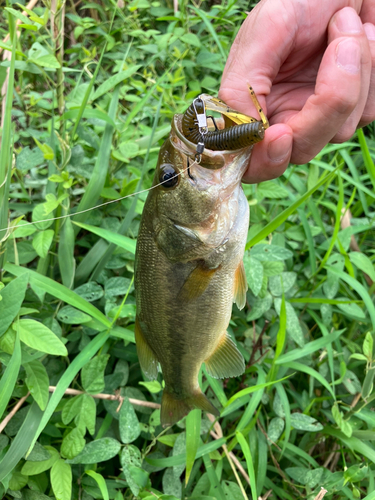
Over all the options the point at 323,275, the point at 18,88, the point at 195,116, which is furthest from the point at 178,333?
the point at 18,88

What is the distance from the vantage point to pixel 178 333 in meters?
1.82

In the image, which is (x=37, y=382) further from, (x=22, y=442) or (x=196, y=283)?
(x=196, y=283)

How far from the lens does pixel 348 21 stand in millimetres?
1617

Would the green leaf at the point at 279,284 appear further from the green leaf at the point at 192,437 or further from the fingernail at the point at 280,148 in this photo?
the fingernail at the point at 280,148

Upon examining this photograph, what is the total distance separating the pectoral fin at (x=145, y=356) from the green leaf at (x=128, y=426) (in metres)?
0.18

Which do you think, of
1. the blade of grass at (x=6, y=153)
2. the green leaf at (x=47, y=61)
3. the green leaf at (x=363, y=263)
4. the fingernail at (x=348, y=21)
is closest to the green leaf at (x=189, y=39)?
the green leaf at (x=47, y=61)

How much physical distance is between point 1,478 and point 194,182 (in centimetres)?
155

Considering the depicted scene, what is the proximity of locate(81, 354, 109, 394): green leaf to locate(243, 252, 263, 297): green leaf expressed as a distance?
2.94 ft

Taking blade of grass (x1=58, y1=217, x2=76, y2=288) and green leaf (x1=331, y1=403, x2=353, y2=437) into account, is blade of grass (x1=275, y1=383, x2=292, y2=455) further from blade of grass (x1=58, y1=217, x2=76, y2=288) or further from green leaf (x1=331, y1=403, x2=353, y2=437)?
blade of grass (x1=58, y1=217, x2=76, y2=288)

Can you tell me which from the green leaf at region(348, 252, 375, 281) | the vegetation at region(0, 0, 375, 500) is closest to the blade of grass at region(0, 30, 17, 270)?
the vegetation at region(0, 0, 375, 500)

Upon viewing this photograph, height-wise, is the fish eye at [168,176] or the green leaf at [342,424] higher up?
the fish eye at [168,176]

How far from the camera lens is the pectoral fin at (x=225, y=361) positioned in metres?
1.96

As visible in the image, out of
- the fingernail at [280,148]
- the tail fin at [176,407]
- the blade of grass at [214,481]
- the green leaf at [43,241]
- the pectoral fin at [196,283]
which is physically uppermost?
the fingernail at [280,148]

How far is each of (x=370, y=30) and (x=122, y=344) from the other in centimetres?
221
